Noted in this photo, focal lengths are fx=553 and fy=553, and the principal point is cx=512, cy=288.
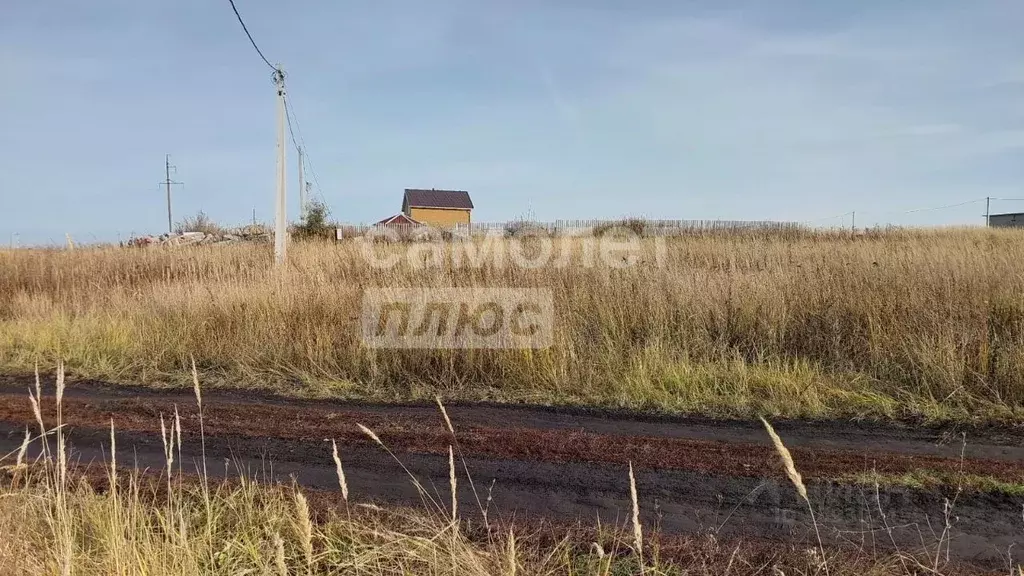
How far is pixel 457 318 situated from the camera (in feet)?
22.5

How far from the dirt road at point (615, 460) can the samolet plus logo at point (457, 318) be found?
128cm

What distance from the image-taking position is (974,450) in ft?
13.0

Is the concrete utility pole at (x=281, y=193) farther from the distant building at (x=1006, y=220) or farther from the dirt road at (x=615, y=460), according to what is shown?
the distant building at (x=1006, y=220)

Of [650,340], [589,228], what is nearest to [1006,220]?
[589,228]

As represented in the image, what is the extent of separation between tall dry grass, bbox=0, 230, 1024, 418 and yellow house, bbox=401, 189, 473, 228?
4324 cm

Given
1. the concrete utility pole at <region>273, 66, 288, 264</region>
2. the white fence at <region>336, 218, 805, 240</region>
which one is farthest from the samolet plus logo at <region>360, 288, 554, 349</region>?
the white fence at <region>336, 218, 805, 240</region>

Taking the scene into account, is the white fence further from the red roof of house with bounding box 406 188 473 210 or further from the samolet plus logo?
the red roof of house with bounding box 406 188 473 210

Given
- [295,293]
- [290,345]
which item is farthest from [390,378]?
[295,293]

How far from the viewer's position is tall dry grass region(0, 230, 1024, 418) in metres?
5.17

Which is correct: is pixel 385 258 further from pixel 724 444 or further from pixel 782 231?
pixel 782 231

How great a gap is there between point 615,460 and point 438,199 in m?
50.1

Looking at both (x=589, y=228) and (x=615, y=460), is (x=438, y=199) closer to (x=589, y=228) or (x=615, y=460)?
(x=589, y=228)

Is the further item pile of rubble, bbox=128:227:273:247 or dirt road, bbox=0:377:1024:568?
pile of rubble, bbox=128:227:273:247

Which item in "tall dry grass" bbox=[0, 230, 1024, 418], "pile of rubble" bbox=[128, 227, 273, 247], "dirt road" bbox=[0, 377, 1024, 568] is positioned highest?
"pile of rubble" bbox=[128, 227, 273, 247]
